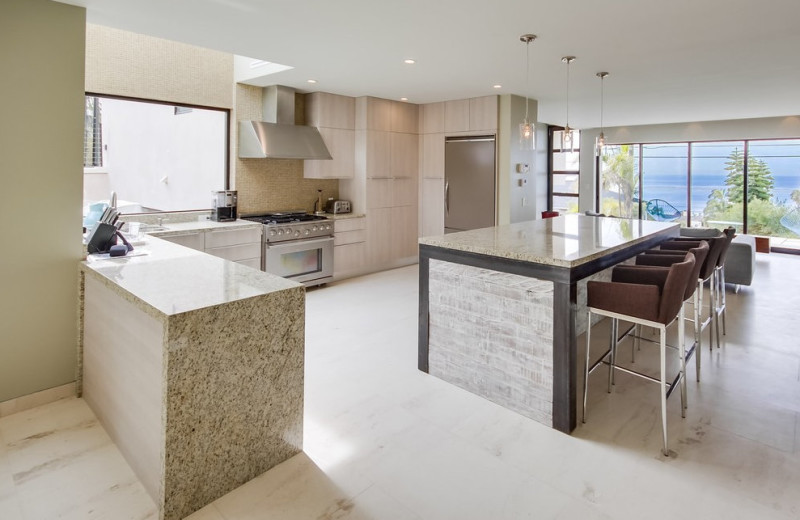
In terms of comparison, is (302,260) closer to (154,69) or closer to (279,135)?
(279,135)

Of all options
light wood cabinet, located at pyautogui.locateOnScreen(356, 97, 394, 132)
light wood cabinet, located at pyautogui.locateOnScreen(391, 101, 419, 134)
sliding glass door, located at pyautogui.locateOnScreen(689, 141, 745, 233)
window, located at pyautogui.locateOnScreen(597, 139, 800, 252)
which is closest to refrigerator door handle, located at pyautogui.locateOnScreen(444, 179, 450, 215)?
light wood cabinet, located at pyautogui.locateOnScreen(391, 101, 419, 134)

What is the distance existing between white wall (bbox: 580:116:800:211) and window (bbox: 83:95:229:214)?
27.0 feet

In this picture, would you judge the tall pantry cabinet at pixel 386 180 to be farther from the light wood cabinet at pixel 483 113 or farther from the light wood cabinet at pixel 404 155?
the light wood cabinet at pixel 483 113

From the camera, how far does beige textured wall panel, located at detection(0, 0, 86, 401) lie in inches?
100

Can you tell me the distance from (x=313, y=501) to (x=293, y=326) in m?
0.75

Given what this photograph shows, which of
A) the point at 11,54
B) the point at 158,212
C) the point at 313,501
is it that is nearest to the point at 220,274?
the point at 313,501

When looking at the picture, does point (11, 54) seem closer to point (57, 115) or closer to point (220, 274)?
point (57, 115)

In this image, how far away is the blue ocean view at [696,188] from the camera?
9.11 metres

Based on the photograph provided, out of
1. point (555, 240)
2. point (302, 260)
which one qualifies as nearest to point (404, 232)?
point (302, 260)

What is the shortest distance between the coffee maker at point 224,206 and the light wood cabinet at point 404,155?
2366 mm

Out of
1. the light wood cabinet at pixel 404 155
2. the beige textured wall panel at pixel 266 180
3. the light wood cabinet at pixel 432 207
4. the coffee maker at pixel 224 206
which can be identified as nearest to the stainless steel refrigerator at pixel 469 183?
the light wood cabinet at pixel 432 207

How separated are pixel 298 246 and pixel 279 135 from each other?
4.32ft

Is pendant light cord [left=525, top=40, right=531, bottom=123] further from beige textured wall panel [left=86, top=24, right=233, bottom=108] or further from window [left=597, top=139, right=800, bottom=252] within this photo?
window [left=597, top=139, right=800, bottom=252]

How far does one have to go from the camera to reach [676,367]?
3352 mm
